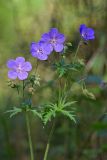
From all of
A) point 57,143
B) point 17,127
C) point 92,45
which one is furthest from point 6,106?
point 92,45

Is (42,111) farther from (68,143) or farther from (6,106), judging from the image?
(6,106)

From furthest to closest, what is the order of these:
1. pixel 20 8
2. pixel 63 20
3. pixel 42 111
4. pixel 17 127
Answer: pixel 20 8
pixel 17 127
pixel 63 20
pixel 42 111

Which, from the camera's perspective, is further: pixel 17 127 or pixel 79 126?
pixel 17 127

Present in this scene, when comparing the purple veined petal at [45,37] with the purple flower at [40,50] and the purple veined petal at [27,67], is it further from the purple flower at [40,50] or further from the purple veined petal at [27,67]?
the purple veined petal at [27,67]

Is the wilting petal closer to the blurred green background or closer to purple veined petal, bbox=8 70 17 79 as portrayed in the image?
purple veined petal, bbox=8 70 17 79

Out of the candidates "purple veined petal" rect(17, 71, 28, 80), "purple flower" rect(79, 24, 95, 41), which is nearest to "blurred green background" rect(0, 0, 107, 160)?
"purple flower" rect(79, 24, 95, 41)

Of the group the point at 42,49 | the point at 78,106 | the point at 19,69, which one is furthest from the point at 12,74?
the point at 78,106

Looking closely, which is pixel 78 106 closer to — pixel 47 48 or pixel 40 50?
pixel 47 48
